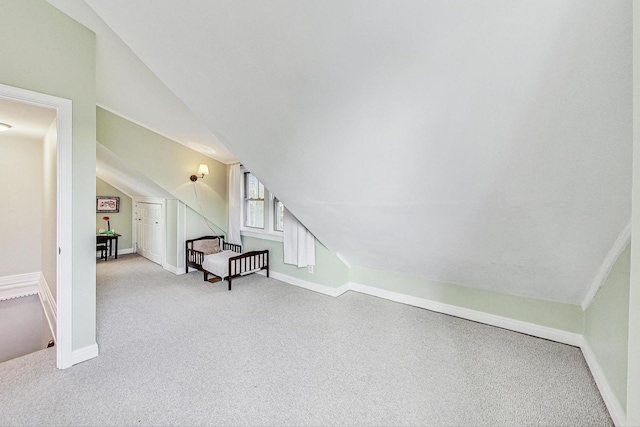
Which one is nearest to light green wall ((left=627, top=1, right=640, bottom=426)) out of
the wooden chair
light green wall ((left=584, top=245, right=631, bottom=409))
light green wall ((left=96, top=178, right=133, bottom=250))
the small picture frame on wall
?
light green wall ((left=584, top=245, right=631, bottom=409))

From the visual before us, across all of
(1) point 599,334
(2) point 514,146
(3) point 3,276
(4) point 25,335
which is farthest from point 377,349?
(3) point 3,276

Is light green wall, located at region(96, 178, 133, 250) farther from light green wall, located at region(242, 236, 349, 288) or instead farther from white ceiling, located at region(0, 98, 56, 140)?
light green wall, located at region(242, 236, 349, 288)

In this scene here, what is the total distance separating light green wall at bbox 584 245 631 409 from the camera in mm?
1513

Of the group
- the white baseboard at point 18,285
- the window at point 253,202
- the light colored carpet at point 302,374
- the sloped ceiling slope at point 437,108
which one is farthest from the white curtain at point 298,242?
the white baseboard at point 18,285

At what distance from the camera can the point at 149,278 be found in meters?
4.12

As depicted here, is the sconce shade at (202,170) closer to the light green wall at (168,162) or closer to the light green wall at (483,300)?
the light green wall at (168,162)

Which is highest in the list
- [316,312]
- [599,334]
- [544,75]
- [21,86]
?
[544,75]

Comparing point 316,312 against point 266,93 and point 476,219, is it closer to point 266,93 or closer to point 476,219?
point 476,219

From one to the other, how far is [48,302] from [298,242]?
305 cm

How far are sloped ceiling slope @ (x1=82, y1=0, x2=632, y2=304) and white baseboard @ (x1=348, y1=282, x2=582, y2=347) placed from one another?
0.34 metres

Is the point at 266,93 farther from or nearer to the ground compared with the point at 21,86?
farther from the ground

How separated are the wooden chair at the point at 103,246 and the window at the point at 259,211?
9.87 ft

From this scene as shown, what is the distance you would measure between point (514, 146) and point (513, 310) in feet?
6.69

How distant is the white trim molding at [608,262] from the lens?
1.53m
